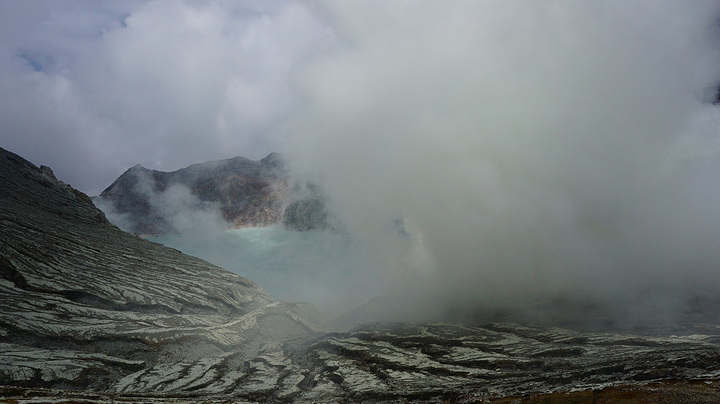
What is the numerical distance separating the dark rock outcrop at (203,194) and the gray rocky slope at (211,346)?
77.0 meters

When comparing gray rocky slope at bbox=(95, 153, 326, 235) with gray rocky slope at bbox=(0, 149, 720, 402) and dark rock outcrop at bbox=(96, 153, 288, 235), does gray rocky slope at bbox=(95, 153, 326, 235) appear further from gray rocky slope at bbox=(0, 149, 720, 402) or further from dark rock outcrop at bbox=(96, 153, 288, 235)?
gray rocky slope at bbox=(0, 149, 720, 402)

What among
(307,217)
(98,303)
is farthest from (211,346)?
(307,217)

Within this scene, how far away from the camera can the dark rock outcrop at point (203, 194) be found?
113 metres

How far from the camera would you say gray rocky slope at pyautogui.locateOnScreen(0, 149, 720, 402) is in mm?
18406

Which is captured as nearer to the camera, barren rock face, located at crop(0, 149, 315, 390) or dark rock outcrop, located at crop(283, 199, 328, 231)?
barren rock face, located at crop(0, 149, 315, 390)

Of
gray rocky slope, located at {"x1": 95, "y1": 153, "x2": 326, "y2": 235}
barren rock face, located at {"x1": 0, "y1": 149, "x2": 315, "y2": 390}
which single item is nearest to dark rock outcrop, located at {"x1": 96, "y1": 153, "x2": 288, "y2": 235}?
gray rocky slope, located at {"x1": 95, "y1": 153, "x2": 326, "y2": 235}

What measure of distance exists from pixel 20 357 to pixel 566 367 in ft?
112

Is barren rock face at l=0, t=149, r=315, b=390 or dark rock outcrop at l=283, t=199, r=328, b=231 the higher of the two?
dark rock outcrop at l=283, t=199, r=328, b=231

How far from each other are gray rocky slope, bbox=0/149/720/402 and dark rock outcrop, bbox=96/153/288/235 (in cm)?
7704

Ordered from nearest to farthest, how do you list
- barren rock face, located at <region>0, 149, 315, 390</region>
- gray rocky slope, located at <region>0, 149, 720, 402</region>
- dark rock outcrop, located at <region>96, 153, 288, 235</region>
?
gray rocky slope, located at <region>0, 149, 720, 402</region>, barren rock face, located at <region>0, 149, 315, 390</region>, dark rock outcrop, located at <region>96, 153, 288, 235</region>

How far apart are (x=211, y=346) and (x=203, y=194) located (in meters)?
106

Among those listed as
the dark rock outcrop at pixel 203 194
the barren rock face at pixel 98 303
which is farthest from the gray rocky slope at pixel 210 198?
the barren rock face at pixel 98 303

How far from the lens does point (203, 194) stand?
124m

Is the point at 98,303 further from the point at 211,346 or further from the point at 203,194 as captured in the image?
the point at 203,194
